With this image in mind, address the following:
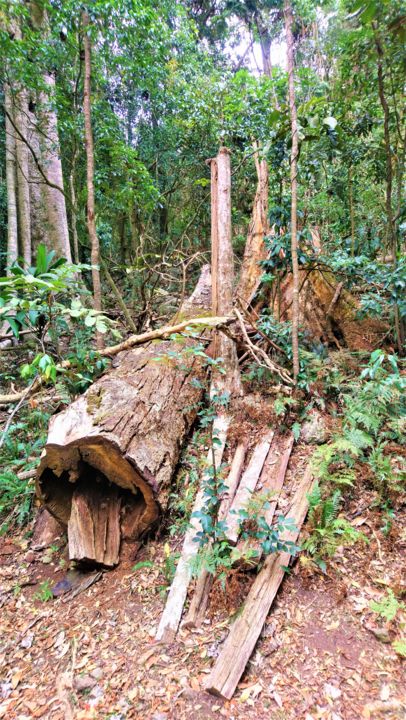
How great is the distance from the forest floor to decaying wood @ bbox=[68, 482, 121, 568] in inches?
7.8

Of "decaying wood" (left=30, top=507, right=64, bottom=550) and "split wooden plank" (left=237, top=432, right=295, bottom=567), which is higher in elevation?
"split wooden plank" (left=237, top=432, right=295, bottom=567)

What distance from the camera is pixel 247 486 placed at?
309 centimetres

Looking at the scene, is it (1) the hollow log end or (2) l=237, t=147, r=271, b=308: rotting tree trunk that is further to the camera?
(2) l=237, t=147, r=271, b=308: rotting tree trunk

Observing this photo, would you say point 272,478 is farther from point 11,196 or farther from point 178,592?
point 11,196

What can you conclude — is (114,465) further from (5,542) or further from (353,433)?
(353,433)

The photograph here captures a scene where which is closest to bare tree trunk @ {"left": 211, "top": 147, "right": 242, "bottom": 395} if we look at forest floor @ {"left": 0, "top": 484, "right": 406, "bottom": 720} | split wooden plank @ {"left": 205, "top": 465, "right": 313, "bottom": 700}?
split wooden plank @ {"left": 205, "top": 465, "right": 313, "bottom": 700}

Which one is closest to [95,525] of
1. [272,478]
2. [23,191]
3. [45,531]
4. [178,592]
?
[45,531]

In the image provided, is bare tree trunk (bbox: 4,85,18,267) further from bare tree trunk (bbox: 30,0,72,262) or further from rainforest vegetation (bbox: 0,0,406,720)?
rainforest vegetation (bbox: 0,0,406,720)

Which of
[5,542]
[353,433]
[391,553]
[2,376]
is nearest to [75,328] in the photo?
[2,376]

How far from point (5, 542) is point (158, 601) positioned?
1.86 metres

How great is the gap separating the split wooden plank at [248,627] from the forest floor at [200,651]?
7 centimetres

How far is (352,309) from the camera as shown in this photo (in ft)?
16.5

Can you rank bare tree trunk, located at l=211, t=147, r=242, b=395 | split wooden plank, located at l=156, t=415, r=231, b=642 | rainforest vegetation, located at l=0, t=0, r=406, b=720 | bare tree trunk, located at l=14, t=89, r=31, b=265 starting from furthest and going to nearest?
bare tree trunk, located at l=14, t=89, r=31, b=265 → bare tree trunk, located at l=211, t=147, r=242, b=395 → split wooden plank, located at l=156, t=415, r=231, b=642 → rainforest vegetation, located at l=0, t=0, r=406, b=720

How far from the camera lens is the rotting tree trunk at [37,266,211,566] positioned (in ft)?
9.52
